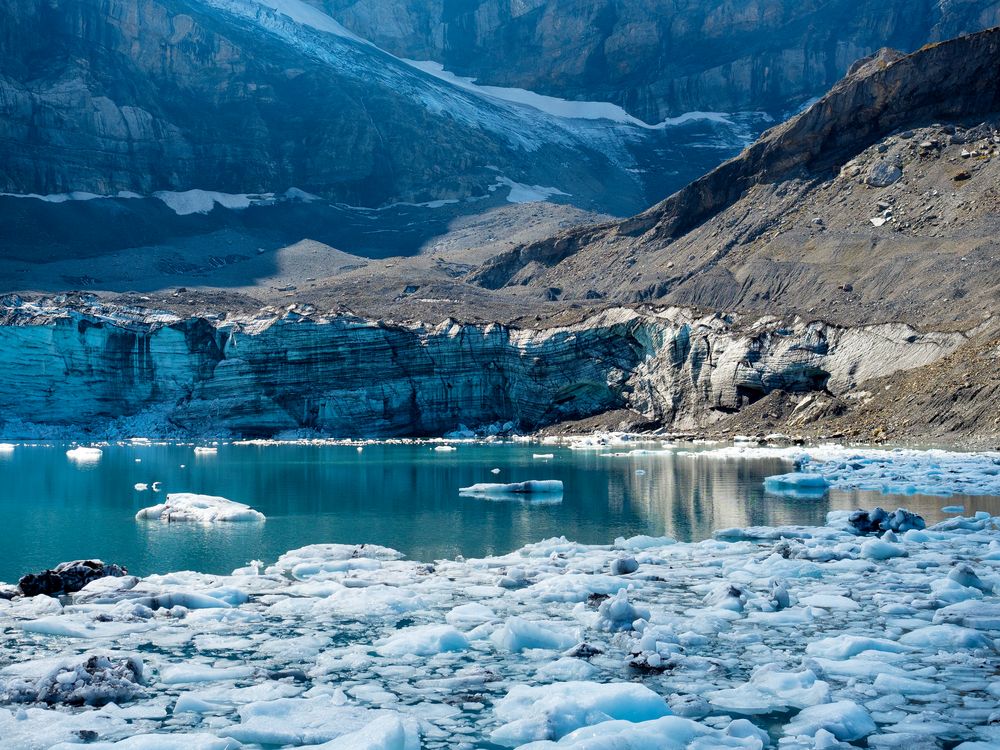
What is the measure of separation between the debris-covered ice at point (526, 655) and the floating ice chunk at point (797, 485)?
9296 millimetres

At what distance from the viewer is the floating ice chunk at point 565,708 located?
7316 mm

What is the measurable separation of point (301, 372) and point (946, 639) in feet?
173

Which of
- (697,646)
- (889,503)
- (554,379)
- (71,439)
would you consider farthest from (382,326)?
(697,646)

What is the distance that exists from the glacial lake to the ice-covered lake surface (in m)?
0.17

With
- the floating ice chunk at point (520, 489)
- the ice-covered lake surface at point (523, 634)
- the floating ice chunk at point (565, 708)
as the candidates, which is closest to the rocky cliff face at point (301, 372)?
the floating ice chunk at point (520, 489)

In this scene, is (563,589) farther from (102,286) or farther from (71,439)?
(102,286)

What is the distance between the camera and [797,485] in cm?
2462

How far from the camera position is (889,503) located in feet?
68.2

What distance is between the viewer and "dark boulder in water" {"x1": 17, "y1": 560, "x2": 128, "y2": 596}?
41.1 ft

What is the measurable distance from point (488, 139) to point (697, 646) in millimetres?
159898

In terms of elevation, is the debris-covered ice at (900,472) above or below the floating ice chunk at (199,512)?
above

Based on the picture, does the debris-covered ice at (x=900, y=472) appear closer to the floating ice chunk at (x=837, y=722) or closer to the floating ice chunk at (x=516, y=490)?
the floating ice chunk at (x=516, y=490)

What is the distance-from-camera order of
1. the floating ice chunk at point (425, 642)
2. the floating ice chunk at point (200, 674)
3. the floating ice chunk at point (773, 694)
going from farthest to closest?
1. the floating ice chunk at point (425, 642)
2. the floating ice chunk at point (200, 674)
3. the floating ice chunk at point (773, 694)

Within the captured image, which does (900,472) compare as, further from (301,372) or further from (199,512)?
(301,372)
